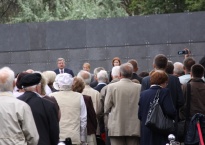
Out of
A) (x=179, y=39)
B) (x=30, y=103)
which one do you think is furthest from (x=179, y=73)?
(x=179, y=39)

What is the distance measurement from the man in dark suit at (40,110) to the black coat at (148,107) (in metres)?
2.37

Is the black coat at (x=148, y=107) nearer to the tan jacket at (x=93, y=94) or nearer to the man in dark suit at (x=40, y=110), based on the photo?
the man in dark suit at (x=40, y=110)

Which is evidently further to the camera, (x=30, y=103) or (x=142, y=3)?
(x=142, y=3)

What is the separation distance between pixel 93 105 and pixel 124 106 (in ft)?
3.62

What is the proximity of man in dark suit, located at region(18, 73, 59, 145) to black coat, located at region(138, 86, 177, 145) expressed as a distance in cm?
237

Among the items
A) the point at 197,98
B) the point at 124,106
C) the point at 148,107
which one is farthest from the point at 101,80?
the point at 148,107

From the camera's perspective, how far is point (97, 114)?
15422 mm

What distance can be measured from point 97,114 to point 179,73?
1.86 meters

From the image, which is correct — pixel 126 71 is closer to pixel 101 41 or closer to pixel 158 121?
pixel 158 121

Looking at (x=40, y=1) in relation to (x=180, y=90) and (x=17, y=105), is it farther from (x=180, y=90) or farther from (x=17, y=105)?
(x=17, y=105)

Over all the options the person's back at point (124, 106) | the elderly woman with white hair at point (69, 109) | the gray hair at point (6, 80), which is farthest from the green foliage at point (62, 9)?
the gray hair at point (6, 80)

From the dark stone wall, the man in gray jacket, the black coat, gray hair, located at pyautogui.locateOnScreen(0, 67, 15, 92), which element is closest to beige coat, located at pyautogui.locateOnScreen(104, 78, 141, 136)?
the black coat

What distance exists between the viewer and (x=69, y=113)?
42.9 feet

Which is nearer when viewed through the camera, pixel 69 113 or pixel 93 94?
pixel 69 113
